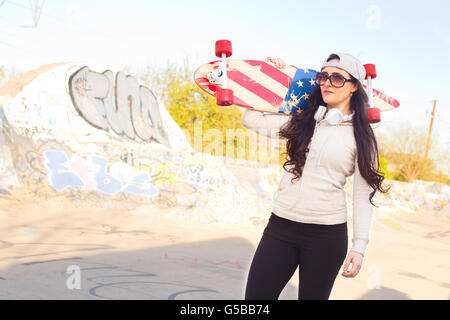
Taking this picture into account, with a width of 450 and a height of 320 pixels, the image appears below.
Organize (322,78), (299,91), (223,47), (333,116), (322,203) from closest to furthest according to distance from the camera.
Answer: (322,203) → (333,116) → (322,78) → (223,47) → (299,91)

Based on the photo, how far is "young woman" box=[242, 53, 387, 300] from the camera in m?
2.12

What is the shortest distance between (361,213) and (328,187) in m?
0.28

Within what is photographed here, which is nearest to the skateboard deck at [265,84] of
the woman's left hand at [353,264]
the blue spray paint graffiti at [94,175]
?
the woman's left hand at [353,264]

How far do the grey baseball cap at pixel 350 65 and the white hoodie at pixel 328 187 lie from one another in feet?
0.97

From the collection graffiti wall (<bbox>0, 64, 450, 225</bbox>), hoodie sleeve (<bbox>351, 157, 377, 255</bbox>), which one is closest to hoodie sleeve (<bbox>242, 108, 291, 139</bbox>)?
hoodie sleeve (<bbox>351, 157, 377, 255</bbox>)

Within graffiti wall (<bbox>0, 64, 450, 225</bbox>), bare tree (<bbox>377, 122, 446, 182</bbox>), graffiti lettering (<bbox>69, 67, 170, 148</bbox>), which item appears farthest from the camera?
bare tree (<bbox>377, 122, 446, 182</bbox>)

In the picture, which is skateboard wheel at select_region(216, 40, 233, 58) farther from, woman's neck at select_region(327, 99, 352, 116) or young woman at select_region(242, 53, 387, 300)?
woman's neck at select_region(327, 99, 352, 116)

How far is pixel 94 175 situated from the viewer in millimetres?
12844

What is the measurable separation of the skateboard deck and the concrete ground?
303cm

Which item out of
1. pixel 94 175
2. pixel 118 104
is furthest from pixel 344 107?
pixel 118 104

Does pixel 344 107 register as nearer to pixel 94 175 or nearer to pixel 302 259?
pixel 302 259

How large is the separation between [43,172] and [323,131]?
39.6 feet

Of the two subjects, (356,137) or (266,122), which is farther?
(266,122)
